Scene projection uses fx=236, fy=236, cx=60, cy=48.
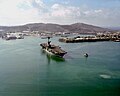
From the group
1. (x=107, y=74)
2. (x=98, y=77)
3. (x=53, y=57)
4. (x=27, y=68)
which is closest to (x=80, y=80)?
(x=98, y=77)

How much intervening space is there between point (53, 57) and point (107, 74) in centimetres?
728

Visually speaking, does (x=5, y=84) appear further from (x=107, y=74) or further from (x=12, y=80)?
(x=107, y=74)

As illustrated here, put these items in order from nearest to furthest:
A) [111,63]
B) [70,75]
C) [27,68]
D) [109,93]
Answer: [109,93] → [70,75] → [27,68] → [111,63]

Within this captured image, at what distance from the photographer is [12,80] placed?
12102mm

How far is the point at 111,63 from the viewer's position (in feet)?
54.4

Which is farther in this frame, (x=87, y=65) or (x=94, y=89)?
(x=87, y=65)

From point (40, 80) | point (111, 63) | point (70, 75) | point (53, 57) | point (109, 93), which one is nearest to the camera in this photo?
point (109, 93)

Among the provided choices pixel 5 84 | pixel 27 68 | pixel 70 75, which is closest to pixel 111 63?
pixel 70 75

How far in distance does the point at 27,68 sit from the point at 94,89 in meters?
5.78

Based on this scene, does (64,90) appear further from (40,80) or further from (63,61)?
(63,61)

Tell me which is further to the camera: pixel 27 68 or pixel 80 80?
pixel 27 68

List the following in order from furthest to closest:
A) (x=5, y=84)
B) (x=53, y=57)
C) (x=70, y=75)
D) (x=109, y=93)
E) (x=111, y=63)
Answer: (x=53, y=57) → (x=111, y=63) → (x=70, y=75) → (x=5, y=84) → (x=109, y=93)

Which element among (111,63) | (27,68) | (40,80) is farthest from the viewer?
(111,63)

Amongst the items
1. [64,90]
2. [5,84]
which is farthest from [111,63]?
[5,84]
